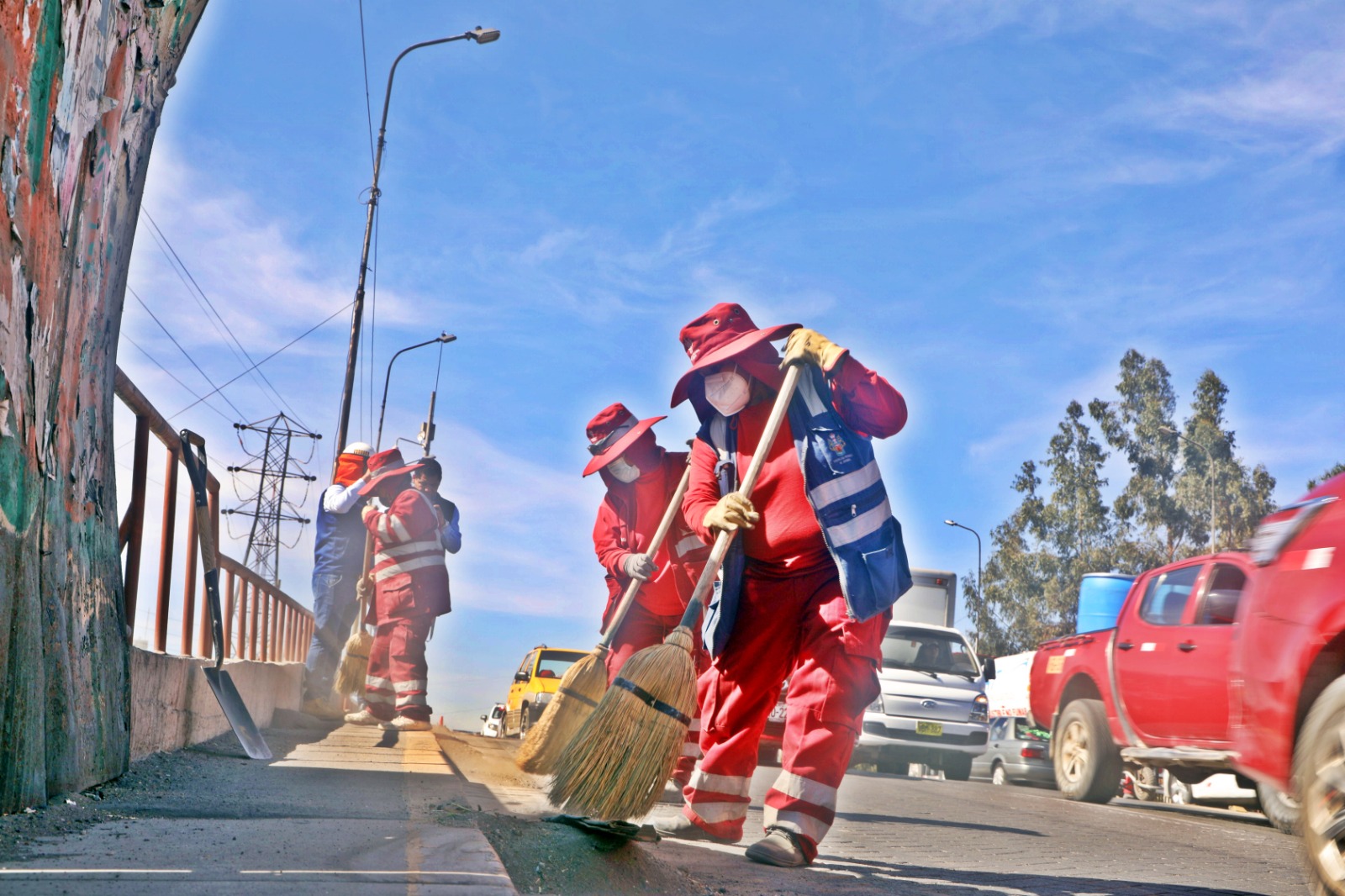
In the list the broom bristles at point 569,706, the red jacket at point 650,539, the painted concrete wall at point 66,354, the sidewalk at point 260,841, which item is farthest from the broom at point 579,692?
the painted concrete wall at point 66,354

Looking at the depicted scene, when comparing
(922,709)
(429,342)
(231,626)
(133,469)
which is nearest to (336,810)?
(133,469)

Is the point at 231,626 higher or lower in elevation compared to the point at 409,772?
higher

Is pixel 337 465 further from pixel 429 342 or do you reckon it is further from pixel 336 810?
pixel 429 342

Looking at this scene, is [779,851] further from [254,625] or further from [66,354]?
[254,625]

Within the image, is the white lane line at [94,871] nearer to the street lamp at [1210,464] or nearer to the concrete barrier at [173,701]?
the concrete barrier at [173,701]

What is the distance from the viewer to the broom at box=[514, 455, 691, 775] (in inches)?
236

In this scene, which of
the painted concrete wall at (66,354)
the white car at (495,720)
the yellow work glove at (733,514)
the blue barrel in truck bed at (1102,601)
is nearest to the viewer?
the painted concrete wall at (66,354)

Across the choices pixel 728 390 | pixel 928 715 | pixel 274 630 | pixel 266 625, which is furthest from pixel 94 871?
pixel 928 715

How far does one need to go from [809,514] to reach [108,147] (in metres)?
2.78

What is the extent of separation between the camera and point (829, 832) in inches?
231

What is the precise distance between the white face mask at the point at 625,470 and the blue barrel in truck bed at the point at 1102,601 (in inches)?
382

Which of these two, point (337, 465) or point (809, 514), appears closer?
point (809, 514)

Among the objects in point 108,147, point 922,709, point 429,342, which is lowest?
point 922,709

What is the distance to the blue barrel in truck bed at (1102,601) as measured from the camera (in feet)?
48.4
